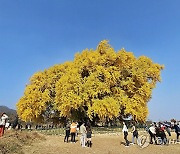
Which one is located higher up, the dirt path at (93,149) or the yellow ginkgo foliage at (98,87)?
the yellow ginkgo foliage at (98,87)

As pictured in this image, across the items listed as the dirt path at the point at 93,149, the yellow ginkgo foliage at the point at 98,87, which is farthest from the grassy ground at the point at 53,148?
the yellow ginkgo foliage at the point at 98,87

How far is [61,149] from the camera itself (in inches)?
696

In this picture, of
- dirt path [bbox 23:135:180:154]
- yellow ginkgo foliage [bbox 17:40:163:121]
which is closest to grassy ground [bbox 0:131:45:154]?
dirt path [bbox 23:135:180:154]

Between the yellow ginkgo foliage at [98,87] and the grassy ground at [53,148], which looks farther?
Result: the yellow ginkgo foliage at [98,87]

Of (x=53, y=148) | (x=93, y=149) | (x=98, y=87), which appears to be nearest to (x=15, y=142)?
(x=53, y=148)

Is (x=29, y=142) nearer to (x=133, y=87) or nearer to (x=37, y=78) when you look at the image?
(x=133, y=87)

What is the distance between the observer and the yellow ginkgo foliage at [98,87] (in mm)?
34219

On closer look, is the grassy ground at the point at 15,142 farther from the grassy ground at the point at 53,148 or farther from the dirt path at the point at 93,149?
the dirt path at the point at 93,149

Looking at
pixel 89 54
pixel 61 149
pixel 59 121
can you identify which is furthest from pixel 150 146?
pixel 59 121

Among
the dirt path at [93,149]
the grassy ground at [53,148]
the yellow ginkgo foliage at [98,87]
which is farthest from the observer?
the yellow ginkgo foliage at [98,87]

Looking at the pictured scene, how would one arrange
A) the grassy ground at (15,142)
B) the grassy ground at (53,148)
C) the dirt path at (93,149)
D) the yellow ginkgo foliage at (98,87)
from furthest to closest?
the yellow ginkgo foliage at (98,87) < the dirt path at (93,149) < the grassy ground at (53,148) < the grassy ground at (15,142)

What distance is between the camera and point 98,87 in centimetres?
3450

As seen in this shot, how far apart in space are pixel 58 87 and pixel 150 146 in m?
18.1

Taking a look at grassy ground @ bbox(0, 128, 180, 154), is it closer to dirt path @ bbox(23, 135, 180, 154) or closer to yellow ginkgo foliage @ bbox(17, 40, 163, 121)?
dirt path @ bbox(23, 135, 180, 154)
